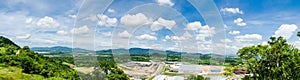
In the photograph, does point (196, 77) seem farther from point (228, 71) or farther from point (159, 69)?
point (228, 71)

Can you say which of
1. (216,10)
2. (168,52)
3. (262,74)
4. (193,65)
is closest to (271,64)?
(262,74)

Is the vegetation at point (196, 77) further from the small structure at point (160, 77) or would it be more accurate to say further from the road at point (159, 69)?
the small structure at point (160, 77)

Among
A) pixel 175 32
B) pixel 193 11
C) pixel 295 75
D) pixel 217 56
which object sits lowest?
pixel 295 75

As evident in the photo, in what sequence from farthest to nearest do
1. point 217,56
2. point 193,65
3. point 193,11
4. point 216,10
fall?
point 193,65 < point 193,11 < point 217,56 < point 216,10

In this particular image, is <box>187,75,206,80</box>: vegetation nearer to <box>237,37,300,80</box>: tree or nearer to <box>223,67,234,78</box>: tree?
<box>223,67,234,78</box>: tree

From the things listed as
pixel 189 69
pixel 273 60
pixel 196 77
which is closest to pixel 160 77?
pixel 196 77

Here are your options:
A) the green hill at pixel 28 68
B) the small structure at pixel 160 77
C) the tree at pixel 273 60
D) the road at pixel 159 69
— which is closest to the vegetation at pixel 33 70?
the green hill at pixel 28 68

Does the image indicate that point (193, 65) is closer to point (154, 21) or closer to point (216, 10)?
point (154, 21)

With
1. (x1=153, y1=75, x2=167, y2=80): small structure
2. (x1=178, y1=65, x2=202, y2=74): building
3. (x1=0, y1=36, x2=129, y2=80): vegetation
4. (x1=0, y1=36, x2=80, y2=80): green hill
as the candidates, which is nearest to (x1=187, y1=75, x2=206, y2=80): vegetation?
(x1=178, y1=65, x2=202, y2=74): building
